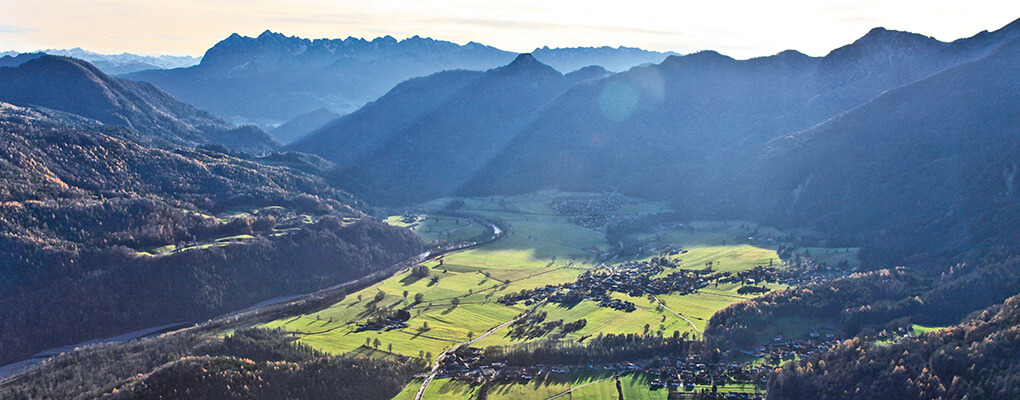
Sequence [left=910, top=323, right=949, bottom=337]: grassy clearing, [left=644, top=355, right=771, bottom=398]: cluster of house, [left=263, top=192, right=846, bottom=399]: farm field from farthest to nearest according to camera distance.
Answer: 1. [left=263, top=192, right=846, bottom=399]: farm field
2. [left=910, top=323, right=949, bottom=337]: grassy clearing
3. [left=644, top=355, right=771, bottom=398]: cluster of house

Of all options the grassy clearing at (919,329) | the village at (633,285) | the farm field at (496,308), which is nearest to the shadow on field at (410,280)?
the farm field at (496,308)

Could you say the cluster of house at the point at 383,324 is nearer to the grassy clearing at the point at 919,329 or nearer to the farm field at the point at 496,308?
the farm field at the point at 496,308

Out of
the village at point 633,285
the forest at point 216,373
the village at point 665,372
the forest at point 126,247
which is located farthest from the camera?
the village at point 633,285

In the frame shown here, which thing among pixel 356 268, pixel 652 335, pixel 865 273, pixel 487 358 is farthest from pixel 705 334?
pixel 356 268

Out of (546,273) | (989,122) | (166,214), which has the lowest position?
(546,273)

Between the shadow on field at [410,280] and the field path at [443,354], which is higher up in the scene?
the field path at [443,354]

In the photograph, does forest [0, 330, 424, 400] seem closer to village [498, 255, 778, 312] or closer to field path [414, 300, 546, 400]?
field path [414, 300, 546, 400]

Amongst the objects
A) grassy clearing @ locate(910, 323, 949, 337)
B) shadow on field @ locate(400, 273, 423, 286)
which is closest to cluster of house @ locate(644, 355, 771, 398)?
grassy clearing @ locate(910, 323, 949, 337)

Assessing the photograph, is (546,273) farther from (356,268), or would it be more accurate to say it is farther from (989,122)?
(989,122)

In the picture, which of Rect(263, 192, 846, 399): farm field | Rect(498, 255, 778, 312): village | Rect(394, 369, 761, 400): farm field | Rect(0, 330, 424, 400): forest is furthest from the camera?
Rect(498, 255, 778, 312): village

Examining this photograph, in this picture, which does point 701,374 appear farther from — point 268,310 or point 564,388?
point 268,310

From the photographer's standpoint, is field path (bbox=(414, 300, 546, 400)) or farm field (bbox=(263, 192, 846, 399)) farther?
farm field (bbox=(263, 192, 846, 399))
